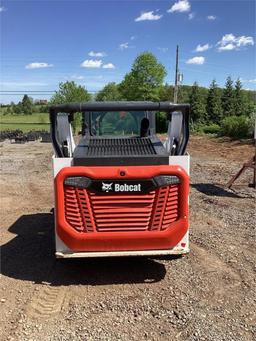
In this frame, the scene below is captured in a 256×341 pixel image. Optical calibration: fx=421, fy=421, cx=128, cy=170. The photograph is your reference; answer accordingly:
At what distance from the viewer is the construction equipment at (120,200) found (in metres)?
4.51

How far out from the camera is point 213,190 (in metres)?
10.4

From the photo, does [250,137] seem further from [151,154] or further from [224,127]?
[151,154]

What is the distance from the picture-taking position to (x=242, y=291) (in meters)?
4.70

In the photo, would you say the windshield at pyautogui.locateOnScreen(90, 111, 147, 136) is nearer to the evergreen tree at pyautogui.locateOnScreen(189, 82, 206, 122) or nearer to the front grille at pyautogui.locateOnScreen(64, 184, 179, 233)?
the front grille at pyautogui.locateOnScreen(64, 184, 179, 233)

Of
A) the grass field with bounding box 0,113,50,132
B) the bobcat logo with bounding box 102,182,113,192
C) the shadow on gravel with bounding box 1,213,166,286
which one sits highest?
the bobcat logo with bounding box 102,182,113,192

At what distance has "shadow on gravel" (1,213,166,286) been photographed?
5023 millimetres

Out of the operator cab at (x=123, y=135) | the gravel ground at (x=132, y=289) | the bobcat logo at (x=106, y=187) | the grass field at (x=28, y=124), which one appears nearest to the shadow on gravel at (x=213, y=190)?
the gravel ground at (x=132, y=289)

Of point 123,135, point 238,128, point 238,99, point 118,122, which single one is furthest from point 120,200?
point 238,99

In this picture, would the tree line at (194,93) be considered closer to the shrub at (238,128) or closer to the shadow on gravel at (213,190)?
the shrub at (238,128)

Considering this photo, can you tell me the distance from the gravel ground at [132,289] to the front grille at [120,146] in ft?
4.66

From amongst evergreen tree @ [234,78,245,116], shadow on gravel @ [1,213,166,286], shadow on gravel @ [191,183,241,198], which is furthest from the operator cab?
evergreen tree @ [234,78,245,116]

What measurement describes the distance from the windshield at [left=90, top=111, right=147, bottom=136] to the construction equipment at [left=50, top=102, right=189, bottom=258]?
124 centimetres

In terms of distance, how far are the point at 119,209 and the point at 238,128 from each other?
2463 cm

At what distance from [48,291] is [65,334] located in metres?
0.98
